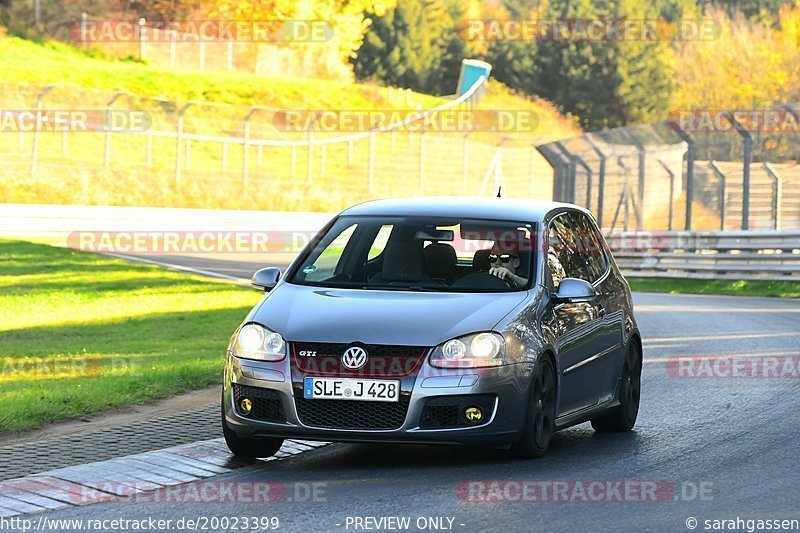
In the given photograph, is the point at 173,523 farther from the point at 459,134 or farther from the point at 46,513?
the point at 459,134

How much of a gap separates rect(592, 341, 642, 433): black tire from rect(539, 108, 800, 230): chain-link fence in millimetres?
16033

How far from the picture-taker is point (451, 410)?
27.8ft

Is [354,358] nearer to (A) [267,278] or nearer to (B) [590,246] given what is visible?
(A) [267,278]

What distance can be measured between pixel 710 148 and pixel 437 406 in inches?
846

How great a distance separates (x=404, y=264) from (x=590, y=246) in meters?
1.80

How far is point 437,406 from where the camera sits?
8438mm

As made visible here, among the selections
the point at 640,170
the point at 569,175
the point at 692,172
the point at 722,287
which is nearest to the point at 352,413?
the point at 722,287

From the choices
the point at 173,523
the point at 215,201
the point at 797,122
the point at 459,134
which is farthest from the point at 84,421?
the point at 459,134

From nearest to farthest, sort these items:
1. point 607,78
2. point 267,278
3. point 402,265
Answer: point 402,265
point 267,278
point 607,78

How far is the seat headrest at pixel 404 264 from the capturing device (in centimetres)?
958

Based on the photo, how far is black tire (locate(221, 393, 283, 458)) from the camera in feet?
29.3

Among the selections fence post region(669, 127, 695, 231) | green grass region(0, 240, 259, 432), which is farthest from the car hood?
fence post region(669, 127, 695, 231)

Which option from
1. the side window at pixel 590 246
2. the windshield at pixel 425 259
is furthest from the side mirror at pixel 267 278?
the side window at pixel 590 246

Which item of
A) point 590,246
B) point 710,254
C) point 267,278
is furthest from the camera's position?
point 710,254
